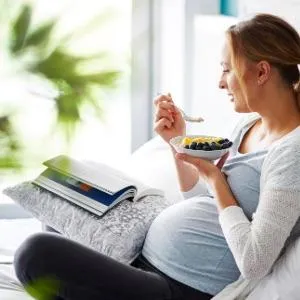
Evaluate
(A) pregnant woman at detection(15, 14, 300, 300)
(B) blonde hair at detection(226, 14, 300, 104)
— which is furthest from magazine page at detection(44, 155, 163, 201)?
(B) blonde hair at detection(226, 14, 300, 104)

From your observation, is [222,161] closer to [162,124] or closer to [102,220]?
[162,124]

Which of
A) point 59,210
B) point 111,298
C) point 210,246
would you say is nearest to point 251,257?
point 210,246

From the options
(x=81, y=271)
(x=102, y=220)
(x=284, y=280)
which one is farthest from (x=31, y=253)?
(x=284, y=280)

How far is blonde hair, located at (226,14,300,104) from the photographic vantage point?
137 cm

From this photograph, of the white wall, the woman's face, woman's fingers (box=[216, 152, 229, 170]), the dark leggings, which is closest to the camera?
the dark leggings

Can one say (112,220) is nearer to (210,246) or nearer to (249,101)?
(210,246)

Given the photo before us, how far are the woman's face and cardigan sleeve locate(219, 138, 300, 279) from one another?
217 millimetres

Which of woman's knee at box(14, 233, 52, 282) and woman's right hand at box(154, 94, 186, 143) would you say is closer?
woman's knee at box(14, 233, 52, 282)

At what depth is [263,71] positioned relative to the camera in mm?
1378

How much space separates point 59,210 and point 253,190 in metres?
0.54

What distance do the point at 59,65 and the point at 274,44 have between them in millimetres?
1095

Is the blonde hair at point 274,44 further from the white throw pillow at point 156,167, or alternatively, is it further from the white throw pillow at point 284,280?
the white throw pillow at point 156,167

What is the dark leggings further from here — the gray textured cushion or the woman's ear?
the woman's ear

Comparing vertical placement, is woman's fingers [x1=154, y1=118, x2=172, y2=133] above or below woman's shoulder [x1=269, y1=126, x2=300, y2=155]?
below
